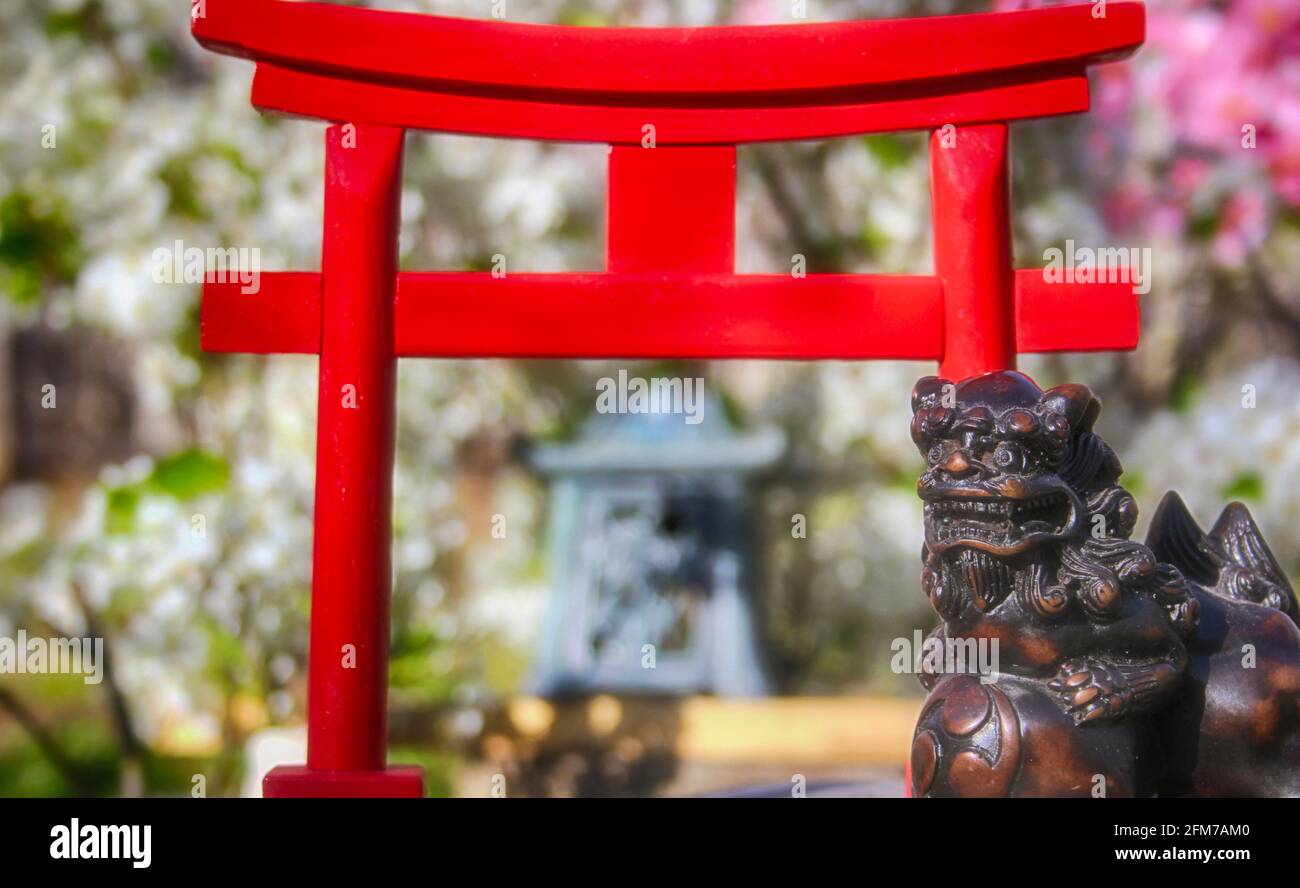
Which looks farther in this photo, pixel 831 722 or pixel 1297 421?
pixel 831 722

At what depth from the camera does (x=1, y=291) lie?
11.0 ft

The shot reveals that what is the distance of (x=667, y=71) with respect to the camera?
1842 millimetres

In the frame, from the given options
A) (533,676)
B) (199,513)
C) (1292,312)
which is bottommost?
(533,676)

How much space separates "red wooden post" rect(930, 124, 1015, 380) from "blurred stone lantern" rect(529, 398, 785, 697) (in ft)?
6.84

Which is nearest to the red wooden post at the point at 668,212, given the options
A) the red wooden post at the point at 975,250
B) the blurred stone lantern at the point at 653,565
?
the red wooden post at the point at 975,250

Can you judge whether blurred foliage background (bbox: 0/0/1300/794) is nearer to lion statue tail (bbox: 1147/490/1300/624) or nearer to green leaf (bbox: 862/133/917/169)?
green leaf (bbox: 862/133/917/169)

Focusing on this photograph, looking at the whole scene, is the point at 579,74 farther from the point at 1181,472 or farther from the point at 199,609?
the point at 1181,472

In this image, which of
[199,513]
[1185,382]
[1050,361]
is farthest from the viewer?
[1185,382]

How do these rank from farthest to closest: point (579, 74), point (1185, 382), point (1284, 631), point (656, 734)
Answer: point (1185, 382) → point (656, 734) → point (579, 74) → point (1284, 631)

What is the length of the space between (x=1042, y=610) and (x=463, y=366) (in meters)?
2.71

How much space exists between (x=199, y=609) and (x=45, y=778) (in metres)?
1.73

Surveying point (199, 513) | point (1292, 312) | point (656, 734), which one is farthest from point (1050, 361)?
point (199, 513)

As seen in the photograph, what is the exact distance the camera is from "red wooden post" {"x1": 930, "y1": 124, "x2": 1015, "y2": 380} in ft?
5.97

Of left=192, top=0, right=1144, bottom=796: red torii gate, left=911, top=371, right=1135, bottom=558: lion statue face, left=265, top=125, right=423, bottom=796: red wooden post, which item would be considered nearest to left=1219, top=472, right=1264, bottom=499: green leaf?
left=192, top=0, right=1144, bottom=796: red torii gate
